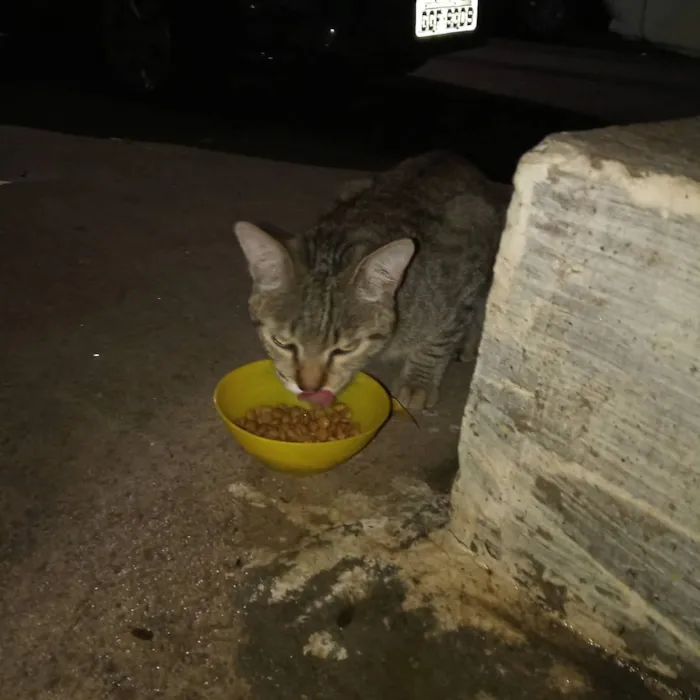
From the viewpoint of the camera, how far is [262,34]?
4.25 m

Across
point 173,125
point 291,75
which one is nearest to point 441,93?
point 291,75

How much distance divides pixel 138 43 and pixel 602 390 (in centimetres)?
431

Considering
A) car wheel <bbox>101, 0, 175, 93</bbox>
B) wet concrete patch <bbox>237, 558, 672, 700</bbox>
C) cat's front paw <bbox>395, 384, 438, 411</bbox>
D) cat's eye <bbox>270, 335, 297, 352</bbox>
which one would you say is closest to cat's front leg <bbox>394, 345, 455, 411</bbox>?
cat's front paw <bbox>395, 384, 438, 411</bbox>

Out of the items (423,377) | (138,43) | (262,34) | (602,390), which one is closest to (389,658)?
(602,390)

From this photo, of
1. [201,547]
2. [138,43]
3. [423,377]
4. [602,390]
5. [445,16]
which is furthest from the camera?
[138,43]

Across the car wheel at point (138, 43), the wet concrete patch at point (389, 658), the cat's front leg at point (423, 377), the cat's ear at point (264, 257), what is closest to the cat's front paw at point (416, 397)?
the cat's front leg at point (423, 377)

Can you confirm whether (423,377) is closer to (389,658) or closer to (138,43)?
(389,658)

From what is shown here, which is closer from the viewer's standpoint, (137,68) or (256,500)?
(256,500)

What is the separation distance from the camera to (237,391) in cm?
202

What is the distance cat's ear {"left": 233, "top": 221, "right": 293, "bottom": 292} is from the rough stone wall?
0.62 m

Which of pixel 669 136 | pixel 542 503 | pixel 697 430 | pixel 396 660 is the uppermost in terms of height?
pixel 669 136

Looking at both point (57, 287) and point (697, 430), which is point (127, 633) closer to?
point (697, 430)

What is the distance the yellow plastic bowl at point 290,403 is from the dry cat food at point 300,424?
37 mm

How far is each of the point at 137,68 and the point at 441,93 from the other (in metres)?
2.01
